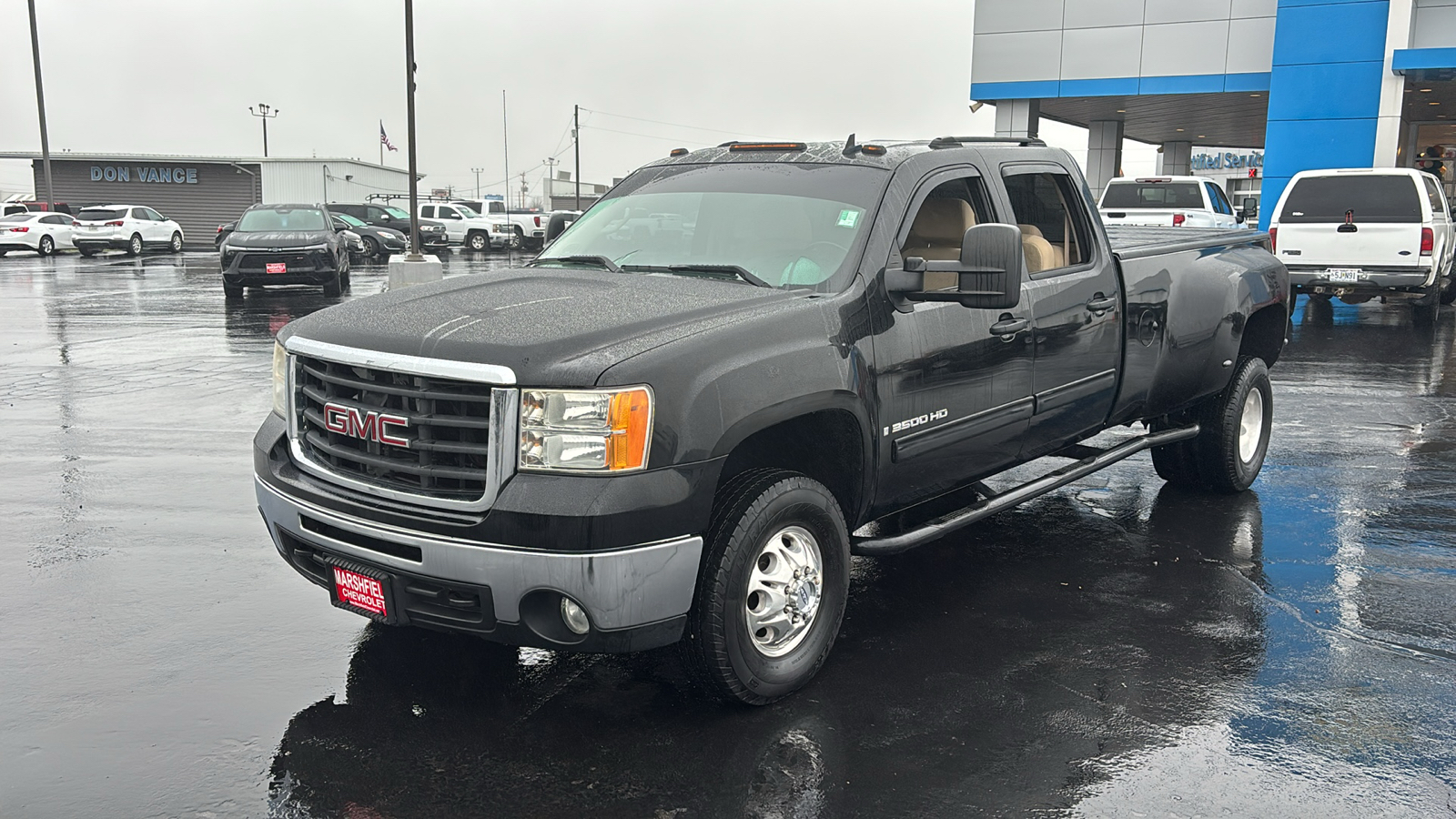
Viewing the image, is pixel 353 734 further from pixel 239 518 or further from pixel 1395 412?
pixel 1395 412

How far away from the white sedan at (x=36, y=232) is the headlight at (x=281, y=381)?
125 feet

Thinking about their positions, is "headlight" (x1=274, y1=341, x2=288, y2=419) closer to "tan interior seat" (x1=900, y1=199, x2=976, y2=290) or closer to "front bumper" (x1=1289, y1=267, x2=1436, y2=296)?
"tan interior seat" (x1=900, y1=199, x2=976, y2=290)

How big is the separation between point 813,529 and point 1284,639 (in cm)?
209

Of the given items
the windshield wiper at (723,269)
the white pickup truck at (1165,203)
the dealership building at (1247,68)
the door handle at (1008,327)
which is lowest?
the door handle at (1008,327)

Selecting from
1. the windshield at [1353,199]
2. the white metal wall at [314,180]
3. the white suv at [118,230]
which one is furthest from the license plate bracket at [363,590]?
the white metal wall at [314,180]

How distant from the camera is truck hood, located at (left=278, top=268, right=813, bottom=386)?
3.67 m

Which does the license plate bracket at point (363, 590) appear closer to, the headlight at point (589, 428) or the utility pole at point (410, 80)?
the headlight at point (589, 428)

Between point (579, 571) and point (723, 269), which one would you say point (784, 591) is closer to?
point (579, 571)

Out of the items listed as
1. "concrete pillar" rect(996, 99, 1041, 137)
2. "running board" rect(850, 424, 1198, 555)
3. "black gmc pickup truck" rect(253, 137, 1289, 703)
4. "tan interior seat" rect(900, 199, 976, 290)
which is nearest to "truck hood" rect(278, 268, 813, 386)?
"black gmc pickup truck" rect(253, 137, 1289, 703)

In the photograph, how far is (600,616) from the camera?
142 inches

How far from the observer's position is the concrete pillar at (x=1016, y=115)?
106 ft

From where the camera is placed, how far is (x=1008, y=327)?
16.8ft

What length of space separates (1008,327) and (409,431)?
2.56m

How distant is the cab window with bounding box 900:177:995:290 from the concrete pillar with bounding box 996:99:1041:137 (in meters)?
28.2
